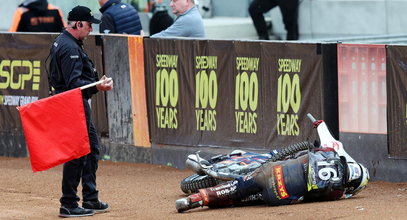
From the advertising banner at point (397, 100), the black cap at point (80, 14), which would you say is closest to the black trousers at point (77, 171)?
the black cap at point (80, 14)

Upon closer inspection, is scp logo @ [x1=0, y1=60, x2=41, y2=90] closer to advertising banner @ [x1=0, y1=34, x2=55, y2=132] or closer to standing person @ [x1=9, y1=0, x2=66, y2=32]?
advertising banner @ [x1=0, y1=34, x2=55, y2=132]

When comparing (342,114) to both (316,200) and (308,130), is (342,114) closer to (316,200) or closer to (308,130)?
(308,130)

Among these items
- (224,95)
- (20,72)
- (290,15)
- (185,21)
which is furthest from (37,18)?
(290,15)

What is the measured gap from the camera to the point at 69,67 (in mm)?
9445

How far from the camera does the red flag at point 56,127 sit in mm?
9336

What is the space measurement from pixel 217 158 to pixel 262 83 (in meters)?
1.63

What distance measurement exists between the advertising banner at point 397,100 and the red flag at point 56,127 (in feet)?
11.6

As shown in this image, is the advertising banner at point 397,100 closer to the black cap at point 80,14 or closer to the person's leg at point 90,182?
the person's leg at point 90,182

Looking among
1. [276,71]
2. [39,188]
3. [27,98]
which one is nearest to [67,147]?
[39,188]

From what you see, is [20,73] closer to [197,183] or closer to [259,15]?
[197,183]

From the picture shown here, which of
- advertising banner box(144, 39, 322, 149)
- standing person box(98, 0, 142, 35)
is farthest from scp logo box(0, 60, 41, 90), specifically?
advertising banner box(144, 39, 322, 149)

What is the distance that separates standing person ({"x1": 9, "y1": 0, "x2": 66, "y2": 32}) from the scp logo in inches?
28.8

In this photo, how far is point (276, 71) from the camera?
38.5 ft

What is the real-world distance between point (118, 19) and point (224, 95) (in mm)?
2084
